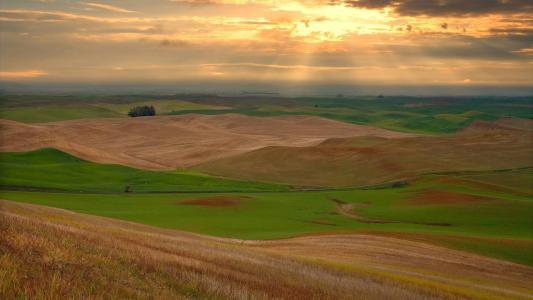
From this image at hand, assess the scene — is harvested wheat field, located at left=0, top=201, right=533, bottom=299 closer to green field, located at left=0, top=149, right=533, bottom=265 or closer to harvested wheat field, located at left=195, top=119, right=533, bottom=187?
green field, located at left=0, top=149, right=533, bottom=265

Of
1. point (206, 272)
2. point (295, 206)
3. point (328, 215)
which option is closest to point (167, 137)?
point (295, 206)

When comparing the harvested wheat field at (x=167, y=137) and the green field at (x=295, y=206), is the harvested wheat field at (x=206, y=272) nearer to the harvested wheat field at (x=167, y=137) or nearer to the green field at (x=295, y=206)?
the green field at (x=295, y=206)

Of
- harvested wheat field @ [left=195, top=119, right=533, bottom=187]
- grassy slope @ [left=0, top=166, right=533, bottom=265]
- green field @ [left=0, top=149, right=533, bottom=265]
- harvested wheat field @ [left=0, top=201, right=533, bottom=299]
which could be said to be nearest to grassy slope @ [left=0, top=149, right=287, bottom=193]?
green field @ [left=0, top=149, right=533, bottom=265]

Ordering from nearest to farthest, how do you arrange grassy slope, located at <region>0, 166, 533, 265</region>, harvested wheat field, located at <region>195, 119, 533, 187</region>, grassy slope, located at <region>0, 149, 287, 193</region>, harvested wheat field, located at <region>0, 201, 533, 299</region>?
1. harvested wheat field, located at <region>0, 201, 533, 299</region>
2. grassy slope, located at <region>0, 166, 533, 265</region>
3. grassy slope, located at <region>0, 149, 287, 193</region>
4. harvested wheat field, located at <region>195, 119, 533, 187</region>

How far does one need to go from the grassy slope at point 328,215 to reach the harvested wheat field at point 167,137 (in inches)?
1547

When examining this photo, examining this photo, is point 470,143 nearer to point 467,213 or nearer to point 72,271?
point 467,213

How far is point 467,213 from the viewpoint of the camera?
56188 millimetres

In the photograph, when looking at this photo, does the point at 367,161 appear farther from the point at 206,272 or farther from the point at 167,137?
the point at 206,272

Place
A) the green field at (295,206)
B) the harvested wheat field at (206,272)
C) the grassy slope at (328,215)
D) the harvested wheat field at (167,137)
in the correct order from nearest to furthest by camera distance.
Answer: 1. the harvested wheat field at (206,272)
2. the grassy slope at (328,215)
3. the green field at (295,206)
4. the harvested wheat field at (167,137)

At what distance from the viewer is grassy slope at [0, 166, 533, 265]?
137ft

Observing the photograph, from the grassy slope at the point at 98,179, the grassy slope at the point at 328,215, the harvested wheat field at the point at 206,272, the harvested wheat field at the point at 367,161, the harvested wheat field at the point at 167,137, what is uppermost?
the harvested wheat field at the point at 206,272

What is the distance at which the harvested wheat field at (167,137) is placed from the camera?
10425 cm

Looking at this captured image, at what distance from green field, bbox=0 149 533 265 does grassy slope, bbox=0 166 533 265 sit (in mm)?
88

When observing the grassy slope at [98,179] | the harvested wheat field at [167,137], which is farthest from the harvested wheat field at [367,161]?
the harvested wheat field at [167,137]
